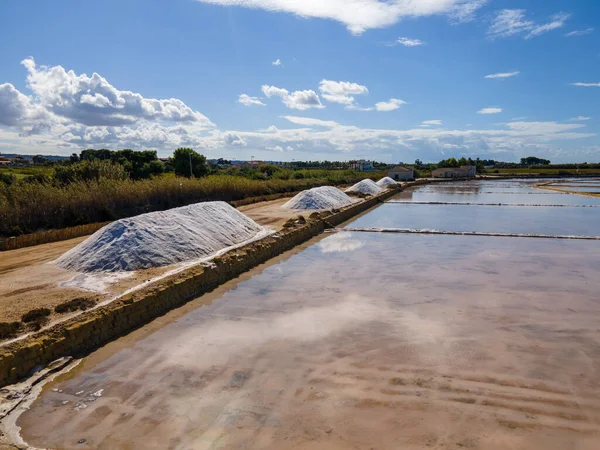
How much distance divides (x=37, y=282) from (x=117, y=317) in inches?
65.8

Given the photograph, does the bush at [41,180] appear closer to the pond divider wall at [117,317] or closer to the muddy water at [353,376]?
the pond divider wall at [117,317]

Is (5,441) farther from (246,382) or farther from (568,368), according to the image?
(568,368)

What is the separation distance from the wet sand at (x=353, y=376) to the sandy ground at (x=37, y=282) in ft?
3.14

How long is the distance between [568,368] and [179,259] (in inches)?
200

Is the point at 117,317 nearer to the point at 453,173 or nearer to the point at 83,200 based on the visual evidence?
the point at 83,200

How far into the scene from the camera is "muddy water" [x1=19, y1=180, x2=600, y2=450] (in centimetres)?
267

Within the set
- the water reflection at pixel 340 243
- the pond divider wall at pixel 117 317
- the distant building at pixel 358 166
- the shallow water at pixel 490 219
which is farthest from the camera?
the distant building at pixel 358 166

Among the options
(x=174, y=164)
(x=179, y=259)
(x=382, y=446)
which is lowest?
(x=382, y=446)

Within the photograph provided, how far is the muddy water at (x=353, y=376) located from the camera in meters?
2.67

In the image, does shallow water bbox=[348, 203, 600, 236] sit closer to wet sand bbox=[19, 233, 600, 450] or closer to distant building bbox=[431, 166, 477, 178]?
wet sand bbox=[19, 233, 600, 450]

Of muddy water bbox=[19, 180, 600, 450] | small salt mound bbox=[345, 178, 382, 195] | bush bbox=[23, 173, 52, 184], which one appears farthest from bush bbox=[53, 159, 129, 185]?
small salt mound bbox=[345, 178, 382, 195]

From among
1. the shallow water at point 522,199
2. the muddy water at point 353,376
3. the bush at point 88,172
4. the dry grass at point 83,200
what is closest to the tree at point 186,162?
the dry grass at point 83,200

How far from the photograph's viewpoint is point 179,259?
21.1ft

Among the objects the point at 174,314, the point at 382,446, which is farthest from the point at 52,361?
the point at 382,446
